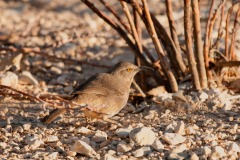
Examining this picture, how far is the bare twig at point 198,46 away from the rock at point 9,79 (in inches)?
90.6

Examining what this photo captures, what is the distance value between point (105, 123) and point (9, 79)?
6.01ft

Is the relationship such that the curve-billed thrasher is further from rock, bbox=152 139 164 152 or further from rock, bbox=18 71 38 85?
rock, bbox=18 71 38 85

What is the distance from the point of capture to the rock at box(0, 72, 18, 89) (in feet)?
25.5

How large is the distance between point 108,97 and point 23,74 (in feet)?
6.51

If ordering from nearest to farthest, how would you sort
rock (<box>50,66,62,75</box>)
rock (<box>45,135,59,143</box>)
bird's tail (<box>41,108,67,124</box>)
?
rock (<box>45,135,59,143</box>)
bird's tail (<box>41,108,67,124</box>)
rock (<box>50,66,62,75</box>)

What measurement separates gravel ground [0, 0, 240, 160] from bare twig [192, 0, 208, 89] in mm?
191

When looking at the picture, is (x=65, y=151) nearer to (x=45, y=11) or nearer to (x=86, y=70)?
(x=86, y=70)

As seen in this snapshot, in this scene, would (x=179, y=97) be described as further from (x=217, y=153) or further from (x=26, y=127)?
(x=26, y=127)

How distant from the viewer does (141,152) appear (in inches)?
223

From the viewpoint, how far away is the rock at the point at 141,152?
222 inches

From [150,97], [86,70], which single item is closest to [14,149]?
[150,97]

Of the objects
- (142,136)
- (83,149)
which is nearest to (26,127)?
(83,149)

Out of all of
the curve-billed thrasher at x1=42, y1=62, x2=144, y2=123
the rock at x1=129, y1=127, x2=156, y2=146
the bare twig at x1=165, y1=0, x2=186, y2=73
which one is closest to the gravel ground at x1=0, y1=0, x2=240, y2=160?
the rock at x1=129, y1=127, x2=156, y2=146

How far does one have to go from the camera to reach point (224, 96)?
717 centimetres
